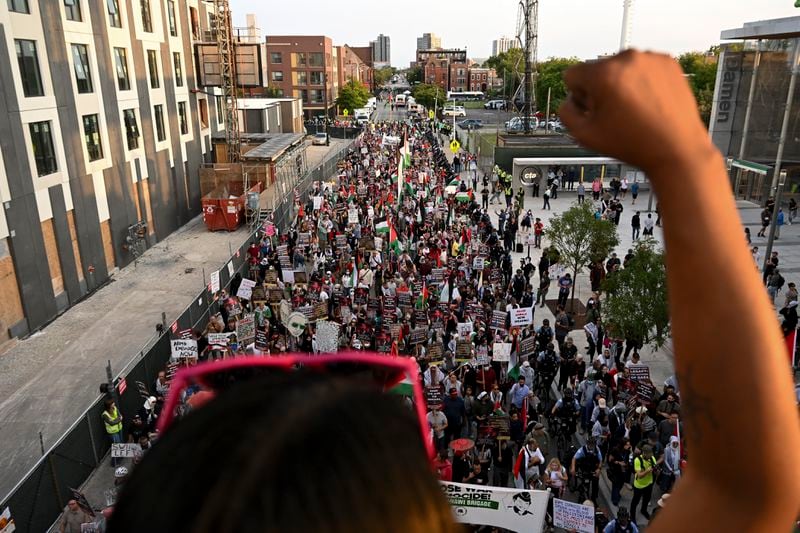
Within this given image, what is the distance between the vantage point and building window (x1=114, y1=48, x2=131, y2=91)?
26108 mm

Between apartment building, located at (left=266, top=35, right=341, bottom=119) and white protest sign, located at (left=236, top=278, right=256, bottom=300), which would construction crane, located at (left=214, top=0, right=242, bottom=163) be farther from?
apartment building, located at (left=266, top=35, right=341, bottom=119)

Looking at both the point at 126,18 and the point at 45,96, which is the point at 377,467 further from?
the point at 126,18

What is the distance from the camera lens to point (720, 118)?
125 ft

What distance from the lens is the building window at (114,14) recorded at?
25.4 meters

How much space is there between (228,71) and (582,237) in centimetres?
2488

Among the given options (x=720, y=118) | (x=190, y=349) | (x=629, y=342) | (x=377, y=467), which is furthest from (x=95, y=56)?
(x=720, y=118)

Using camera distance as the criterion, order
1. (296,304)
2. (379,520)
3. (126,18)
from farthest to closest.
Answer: (126,18) → (296,304) → (379,520)

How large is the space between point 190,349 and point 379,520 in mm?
13218

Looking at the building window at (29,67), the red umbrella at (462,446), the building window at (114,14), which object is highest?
the building window at (114,14)

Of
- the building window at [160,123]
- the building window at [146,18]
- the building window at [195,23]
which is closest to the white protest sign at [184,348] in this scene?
the building window at [160,123]

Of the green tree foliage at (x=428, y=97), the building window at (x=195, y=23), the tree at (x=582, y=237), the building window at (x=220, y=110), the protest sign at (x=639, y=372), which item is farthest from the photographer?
the green tree foliage at (x=428, y=97)

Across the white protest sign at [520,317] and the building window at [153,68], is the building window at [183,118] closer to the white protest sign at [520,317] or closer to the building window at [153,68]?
the building window at [153,68]

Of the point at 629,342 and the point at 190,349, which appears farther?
the point at 629,342

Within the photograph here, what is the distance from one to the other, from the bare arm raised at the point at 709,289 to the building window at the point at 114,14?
94.8 feet
